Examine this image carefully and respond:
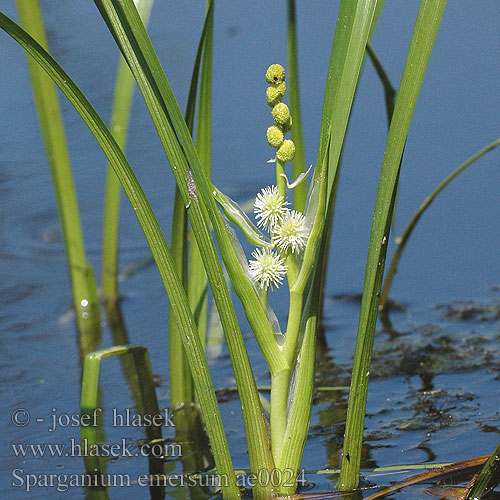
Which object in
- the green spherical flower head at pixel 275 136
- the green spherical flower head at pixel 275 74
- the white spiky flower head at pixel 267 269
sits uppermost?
the green spherical flower head at pixel 275 74

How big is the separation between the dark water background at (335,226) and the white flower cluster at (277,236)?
551 millimetres

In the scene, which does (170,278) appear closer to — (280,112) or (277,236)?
(277,236)

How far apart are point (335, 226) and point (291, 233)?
1.81 meters

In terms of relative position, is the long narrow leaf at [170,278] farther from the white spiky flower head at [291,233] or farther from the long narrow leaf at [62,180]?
the long narrow leaf at [62,180]

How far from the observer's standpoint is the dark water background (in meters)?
1.86

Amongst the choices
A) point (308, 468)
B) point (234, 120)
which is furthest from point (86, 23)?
point (308, 468)

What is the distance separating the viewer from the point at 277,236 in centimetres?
128

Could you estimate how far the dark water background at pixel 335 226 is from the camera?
6.09ft

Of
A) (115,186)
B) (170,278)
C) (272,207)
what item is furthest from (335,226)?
(170,278)

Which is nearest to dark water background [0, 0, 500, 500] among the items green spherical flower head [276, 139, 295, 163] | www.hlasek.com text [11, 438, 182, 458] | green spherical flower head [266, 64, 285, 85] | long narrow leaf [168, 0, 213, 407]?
www.hlasek.com text [11, 438, 182, 458]

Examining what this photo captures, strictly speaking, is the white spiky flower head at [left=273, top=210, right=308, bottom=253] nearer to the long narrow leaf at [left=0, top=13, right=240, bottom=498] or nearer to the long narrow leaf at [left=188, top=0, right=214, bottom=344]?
the long narrow leaf at [left=0, top=13, right=240, bottom=498]

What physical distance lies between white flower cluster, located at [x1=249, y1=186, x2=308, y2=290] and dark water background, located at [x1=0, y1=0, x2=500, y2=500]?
0.55 m

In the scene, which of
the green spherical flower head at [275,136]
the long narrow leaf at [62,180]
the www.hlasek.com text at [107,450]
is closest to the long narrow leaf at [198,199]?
the green spherical flower head at [275,136]

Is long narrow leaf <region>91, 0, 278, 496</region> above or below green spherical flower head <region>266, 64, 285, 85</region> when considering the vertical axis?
below
